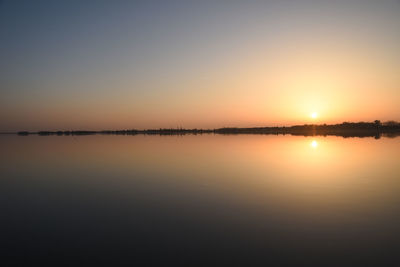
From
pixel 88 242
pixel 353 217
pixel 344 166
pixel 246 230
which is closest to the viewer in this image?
pixel 88 242

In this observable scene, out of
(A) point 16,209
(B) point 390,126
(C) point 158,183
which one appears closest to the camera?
(A) point 16,209

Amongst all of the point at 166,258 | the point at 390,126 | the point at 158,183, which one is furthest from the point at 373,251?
the point at 390,126

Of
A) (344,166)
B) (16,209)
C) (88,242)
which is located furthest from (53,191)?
(344,166)

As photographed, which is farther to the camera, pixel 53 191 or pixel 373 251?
pixel 53 191

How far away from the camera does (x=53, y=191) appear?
16578 millimetres

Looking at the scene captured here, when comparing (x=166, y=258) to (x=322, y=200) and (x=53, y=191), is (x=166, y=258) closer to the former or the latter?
(x=322, y=200)

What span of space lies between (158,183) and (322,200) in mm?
10425

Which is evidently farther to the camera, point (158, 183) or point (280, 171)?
point (280, 171)

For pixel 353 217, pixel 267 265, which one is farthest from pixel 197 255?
pixel 353 217

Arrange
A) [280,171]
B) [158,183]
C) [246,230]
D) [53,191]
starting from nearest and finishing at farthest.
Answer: [246,230] < [53,191] < [158,183] < [280,171]

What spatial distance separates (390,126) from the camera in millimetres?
188250

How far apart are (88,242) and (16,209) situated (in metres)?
6.38

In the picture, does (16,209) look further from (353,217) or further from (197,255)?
(353,217)

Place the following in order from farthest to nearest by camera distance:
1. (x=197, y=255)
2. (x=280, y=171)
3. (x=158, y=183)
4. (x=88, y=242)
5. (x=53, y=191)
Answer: (x=280, y=171), (x=158, y=183), (x=53, y=191), (x=88, y=242), (x=197, y=255)
